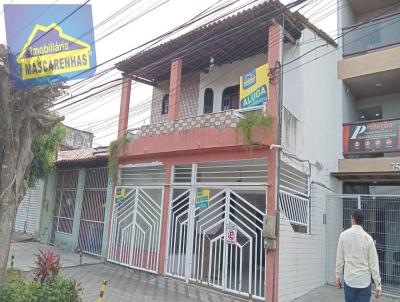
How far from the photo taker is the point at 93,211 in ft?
40.4

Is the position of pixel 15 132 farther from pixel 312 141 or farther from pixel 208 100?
pixel 312 141

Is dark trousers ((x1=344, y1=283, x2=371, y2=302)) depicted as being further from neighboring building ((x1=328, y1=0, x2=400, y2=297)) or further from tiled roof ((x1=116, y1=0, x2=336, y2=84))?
tiled roof ((x1=116, y1=0, x2=336, y2=84))

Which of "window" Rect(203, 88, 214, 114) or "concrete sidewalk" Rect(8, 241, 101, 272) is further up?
"window" Rect(203, 88, 214, 114)

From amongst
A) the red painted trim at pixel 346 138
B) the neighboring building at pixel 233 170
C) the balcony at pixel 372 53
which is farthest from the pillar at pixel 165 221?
the balcony at pixel 372 53

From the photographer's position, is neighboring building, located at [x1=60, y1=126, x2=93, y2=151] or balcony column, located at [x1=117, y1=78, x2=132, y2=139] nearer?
balcony column, located at [x1=117, y1=78, x2=132, y2=139]

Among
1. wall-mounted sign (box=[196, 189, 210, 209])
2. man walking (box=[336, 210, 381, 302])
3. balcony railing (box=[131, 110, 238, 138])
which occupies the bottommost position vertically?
man walking (box=[336, 210, 381, 302])

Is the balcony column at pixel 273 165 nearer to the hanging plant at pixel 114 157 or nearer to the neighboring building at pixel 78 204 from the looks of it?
the hanging plant at pixel 114 157

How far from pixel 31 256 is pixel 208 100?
7373 millimetres

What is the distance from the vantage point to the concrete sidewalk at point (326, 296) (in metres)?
7.96

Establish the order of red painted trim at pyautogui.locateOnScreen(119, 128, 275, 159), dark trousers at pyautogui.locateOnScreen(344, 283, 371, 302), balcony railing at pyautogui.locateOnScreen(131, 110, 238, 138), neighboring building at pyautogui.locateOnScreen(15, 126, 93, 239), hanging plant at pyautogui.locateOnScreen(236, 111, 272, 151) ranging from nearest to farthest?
1. dark trousers at pyautogui.locateOnScreen(344, 283, 371, 302)
2. hanging plant at pyautogui.locateOnScreen(236, 111, 272, 151)
3. red painted trim at pyautogui.locateOnScreen(119, 128, 275, 159)
4. balcony railing at pyautogui.locateOnScreen(131, 110, 238, 138)
5. neighboring building at pyautogui.locateOnScreen(15, 126, 93, 239)

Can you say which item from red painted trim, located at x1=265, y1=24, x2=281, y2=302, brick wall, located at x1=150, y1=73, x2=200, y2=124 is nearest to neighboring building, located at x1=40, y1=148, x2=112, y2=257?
brick wall, located at x1=150, y1=73, x2=200, y2=124

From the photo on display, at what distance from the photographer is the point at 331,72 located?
11.2m

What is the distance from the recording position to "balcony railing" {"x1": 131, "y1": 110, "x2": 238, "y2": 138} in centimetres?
842

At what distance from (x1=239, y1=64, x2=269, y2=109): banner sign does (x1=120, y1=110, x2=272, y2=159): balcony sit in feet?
1.62
